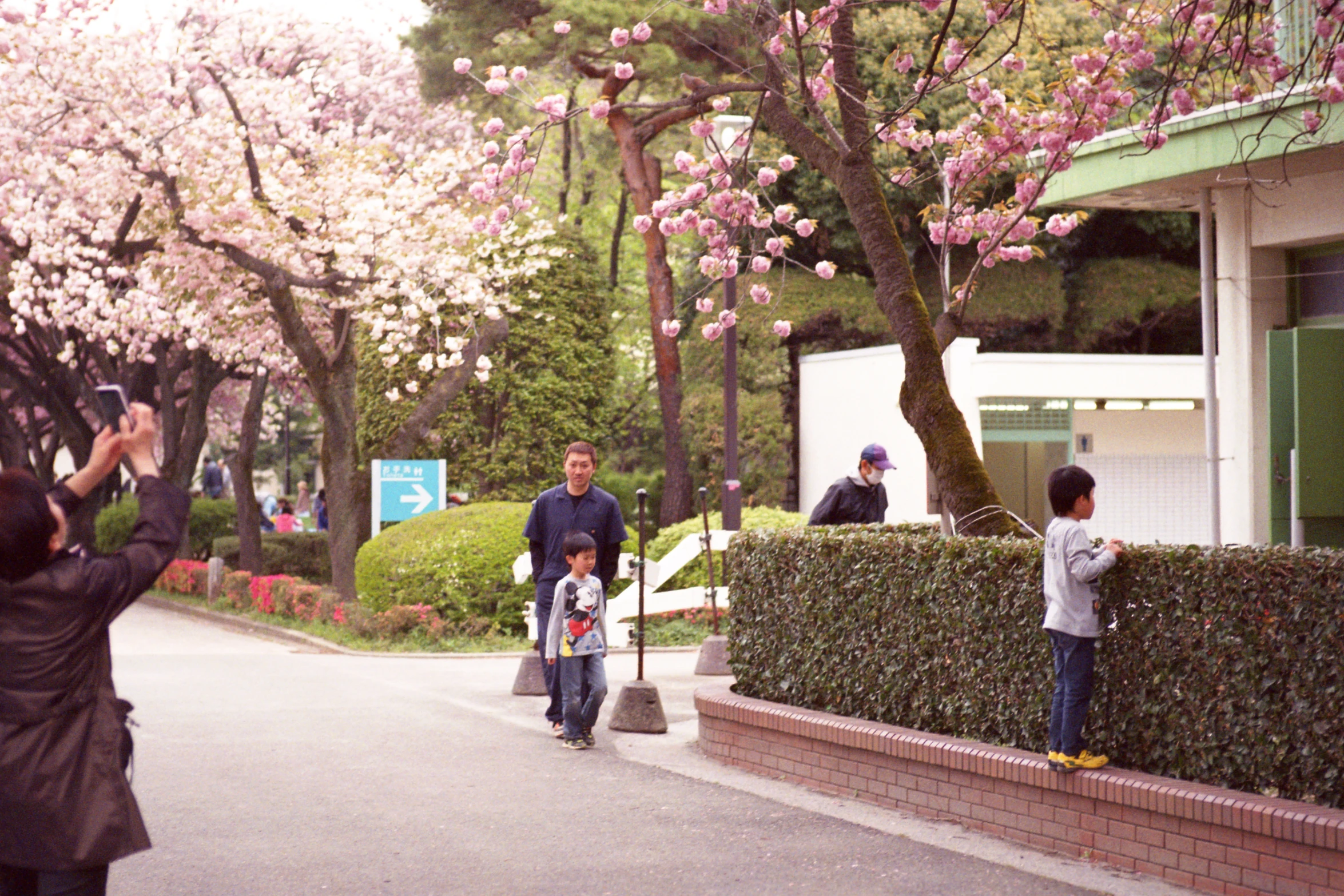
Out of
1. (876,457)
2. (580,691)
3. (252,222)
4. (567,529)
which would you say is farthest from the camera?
(252,222)

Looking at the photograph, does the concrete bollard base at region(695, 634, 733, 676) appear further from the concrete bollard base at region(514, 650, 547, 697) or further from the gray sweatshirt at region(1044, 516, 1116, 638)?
the gray sweatshirt at region(1044, 516, 1116, 638)

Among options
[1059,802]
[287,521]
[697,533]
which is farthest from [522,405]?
[1059,802]

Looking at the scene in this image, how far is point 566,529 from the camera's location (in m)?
10.3

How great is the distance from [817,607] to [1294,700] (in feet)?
10.4

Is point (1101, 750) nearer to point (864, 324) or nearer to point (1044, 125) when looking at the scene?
point (1044, 125)

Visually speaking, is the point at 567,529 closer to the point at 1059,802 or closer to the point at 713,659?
the point at 713,659

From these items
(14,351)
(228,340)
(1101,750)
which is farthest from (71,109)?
(1101,750)

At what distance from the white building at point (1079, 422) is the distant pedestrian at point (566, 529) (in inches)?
655

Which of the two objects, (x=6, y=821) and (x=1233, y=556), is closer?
(x=6, y=821)

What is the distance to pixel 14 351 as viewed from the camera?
29.9 m

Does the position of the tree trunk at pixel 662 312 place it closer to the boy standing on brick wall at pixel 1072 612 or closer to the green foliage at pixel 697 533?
the green foliage at pixel 697 533

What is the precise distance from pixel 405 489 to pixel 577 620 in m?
9.65

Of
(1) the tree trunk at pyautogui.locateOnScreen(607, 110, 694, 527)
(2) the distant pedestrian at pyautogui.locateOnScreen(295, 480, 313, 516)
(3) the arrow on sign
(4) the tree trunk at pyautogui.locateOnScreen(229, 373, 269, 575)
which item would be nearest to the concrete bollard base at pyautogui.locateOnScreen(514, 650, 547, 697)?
(3) the arrow on sign

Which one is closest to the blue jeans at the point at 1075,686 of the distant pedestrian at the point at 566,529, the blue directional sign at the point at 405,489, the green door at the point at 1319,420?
the distant pedestrian at the point at 566,529
